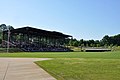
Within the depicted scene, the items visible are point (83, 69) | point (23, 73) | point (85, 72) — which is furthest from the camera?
point (83, 69)

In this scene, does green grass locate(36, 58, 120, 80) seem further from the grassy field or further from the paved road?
the paved road

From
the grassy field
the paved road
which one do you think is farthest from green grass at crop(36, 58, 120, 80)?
the paved road

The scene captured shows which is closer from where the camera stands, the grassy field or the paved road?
the paved road

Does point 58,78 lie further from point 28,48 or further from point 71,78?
point 28,48

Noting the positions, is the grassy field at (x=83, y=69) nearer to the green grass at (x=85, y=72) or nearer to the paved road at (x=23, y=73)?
the green grass at (x=85, y=72)

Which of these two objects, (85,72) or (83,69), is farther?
(83,69)

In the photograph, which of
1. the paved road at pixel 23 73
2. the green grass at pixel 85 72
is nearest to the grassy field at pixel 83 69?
the green grass at pixel 85 72

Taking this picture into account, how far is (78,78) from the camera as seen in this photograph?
35.6 ft

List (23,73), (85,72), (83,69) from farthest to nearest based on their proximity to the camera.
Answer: (83,69) → (85,72) → (23,73)

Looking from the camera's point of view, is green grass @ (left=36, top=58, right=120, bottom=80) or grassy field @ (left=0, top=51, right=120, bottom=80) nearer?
green grass @ (left=36, top=58, right=120, bottom=80)

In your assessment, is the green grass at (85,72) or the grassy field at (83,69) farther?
the grassy field at (83,69)

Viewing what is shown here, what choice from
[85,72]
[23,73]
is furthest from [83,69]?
[23,73]

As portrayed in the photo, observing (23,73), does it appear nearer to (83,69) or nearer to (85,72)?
(85,72)

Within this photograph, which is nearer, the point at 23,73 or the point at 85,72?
the point at 23,73
